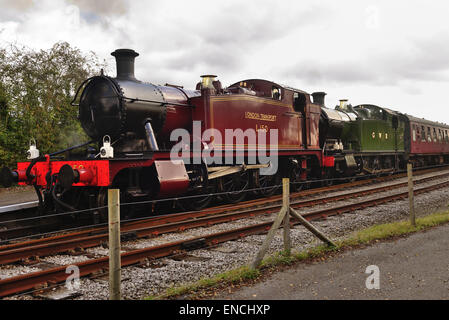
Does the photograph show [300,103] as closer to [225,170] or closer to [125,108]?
[225,170]

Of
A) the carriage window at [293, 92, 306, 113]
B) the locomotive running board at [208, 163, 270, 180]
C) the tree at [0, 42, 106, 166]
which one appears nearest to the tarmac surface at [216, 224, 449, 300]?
the locomotive running board at [208, 163, 270, 180]

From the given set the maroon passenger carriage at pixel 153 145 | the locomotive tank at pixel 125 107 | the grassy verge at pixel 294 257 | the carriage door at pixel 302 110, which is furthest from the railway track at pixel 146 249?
the carriage door at pixel 302 110

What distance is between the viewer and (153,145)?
8.89 metres

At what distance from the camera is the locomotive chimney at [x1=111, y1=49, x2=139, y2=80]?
9125mm

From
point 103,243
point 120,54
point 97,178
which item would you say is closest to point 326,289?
point 103,243

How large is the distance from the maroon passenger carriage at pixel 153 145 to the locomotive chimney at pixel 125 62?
0.9 inches

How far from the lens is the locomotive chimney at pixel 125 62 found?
9125mm

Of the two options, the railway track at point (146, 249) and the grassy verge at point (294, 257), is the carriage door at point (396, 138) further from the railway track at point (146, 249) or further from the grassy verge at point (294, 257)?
the grassy verge at point (294, 257)

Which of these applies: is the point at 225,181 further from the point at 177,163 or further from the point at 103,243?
the point at 103,243

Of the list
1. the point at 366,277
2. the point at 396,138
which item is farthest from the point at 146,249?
the point at 396,138

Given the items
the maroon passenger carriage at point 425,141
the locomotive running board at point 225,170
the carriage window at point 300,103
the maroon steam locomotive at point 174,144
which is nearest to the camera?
the maroon steam locomotive at point 174,144
